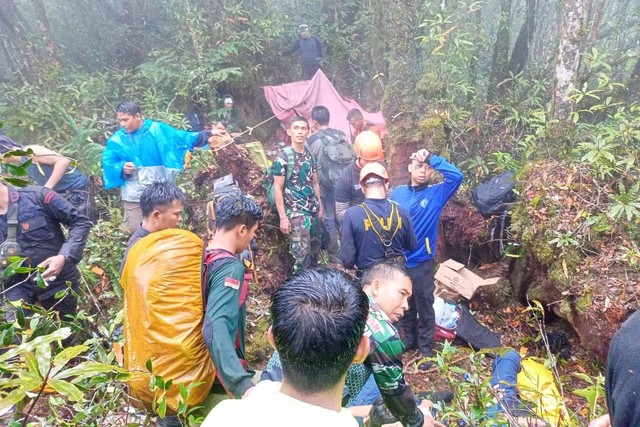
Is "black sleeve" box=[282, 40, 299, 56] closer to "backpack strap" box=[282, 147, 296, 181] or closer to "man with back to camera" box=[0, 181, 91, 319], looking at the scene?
"backpack strap" box=[282, 147, 296, 181]

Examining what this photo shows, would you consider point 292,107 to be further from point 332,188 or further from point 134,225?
point 134,225

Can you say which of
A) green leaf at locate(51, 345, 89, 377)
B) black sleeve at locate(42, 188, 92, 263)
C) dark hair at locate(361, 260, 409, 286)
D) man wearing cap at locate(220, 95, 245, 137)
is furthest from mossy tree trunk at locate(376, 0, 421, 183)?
green leaf at locate(51, 345, 89, 377)

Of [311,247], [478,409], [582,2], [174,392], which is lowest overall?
[311,247]

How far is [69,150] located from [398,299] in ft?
21.7

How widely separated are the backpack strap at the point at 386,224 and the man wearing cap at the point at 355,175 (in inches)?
43.3

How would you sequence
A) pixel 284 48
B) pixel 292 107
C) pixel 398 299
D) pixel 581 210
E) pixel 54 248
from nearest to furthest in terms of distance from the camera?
pixel 398 299, pixel 54 248, pixel 581 210, pixel 292 107, pixel 284 48

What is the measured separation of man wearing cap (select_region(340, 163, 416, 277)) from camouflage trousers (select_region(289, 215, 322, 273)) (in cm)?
108

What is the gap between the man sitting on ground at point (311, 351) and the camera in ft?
3.59

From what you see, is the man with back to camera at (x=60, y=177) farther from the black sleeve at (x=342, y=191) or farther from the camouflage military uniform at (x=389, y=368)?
the camouflage military uniform at (x=389, y=368)

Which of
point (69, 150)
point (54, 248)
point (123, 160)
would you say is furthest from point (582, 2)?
point (69, 150)

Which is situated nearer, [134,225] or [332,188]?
[134,225]

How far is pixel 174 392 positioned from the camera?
6.81 feet

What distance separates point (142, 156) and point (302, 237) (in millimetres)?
2004

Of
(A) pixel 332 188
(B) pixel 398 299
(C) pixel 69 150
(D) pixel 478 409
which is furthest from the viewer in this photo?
(C) pixel 69 150
